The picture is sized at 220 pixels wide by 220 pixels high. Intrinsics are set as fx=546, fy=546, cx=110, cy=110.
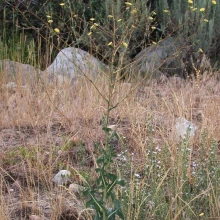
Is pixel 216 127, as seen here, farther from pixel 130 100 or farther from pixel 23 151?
pixel 23 151

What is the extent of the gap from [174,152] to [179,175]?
706 millimetres

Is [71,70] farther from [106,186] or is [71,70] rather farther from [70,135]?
[106,186]

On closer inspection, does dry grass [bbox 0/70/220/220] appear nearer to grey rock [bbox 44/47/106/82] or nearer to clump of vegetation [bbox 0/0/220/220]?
clump of vegetation [bbox 0/0/220/220]

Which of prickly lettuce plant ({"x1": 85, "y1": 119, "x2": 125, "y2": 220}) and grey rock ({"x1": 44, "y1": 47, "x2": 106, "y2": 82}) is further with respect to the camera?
grey rock ({"x1": 44, "y1": 47, "x2": 106, "y2": 82})

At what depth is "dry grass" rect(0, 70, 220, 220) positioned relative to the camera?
3139 mm

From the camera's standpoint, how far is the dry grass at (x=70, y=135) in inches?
124

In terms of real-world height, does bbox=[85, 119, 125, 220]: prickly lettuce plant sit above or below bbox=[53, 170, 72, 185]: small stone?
above

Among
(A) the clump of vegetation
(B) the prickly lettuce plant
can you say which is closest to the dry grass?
(A) the clump of vegetation

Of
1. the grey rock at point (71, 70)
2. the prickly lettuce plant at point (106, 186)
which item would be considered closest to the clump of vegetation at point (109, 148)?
the prickly lettuce plant at point (106, 186)

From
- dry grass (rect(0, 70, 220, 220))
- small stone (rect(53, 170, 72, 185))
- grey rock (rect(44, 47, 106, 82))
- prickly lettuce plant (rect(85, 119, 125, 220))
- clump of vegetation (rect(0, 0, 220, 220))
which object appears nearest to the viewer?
prickly lettuce plant (rect(85, 119, 125, 220))

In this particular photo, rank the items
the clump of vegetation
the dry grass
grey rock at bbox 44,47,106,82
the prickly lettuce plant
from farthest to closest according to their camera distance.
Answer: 1. grey rock at bbox 44,47,106,82
2. the dry grass
3. the clump of vegetation
4. the prickly lettuce plant

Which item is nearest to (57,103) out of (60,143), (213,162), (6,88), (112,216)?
(6,88)

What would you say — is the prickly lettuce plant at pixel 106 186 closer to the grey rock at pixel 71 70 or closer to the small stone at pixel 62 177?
the small stone at pixel 62 177

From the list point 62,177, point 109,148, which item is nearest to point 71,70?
point 62,177
